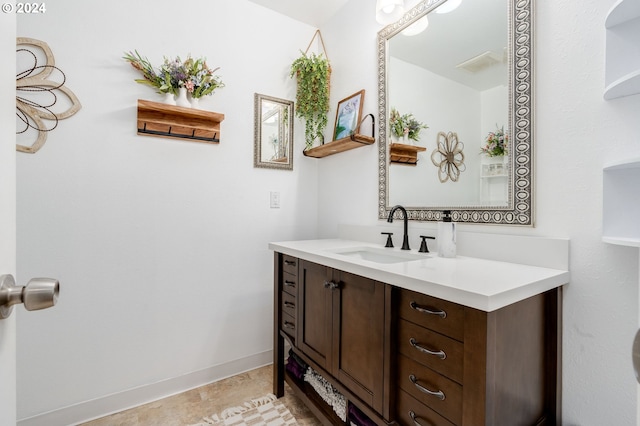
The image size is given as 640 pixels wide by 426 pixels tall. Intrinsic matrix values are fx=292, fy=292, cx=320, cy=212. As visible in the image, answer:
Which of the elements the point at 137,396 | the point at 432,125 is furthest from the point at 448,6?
the point at 137,396

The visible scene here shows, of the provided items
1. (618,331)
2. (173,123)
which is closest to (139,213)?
(173,123)

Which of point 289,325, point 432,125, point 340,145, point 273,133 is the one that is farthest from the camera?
point 273,133

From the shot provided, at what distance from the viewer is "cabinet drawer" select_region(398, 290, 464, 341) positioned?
0.83m

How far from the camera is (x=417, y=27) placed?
1583 millimetres

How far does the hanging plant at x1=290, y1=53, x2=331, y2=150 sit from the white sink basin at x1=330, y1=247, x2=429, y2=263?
3.18 feet

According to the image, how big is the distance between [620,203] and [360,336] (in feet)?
3.14

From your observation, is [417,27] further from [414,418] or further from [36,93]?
[36,93]

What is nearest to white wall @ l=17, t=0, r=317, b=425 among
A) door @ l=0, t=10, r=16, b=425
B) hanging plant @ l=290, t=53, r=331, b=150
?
hanging plant @ l=290, t=53, r=331, b=150

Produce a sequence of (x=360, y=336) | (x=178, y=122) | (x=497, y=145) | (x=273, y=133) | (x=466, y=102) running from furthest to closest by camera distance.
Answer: (x=273, y=133) < (x=178, y=122) < (x=466, y=102) < (x=497, y=145) < (x=360, y=336)

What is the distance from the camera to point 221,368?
1.95 m

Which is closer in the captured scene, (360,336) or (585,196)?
(585,196)

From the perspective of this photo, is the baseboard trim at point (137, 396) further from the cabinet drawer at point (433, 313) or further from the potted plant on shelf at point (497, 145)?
the potted plant on shelf at point (497, 145)

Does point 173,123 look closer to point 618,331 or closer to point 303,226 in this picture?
point 303,226

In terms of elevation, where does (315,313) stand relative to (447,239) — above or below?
below
